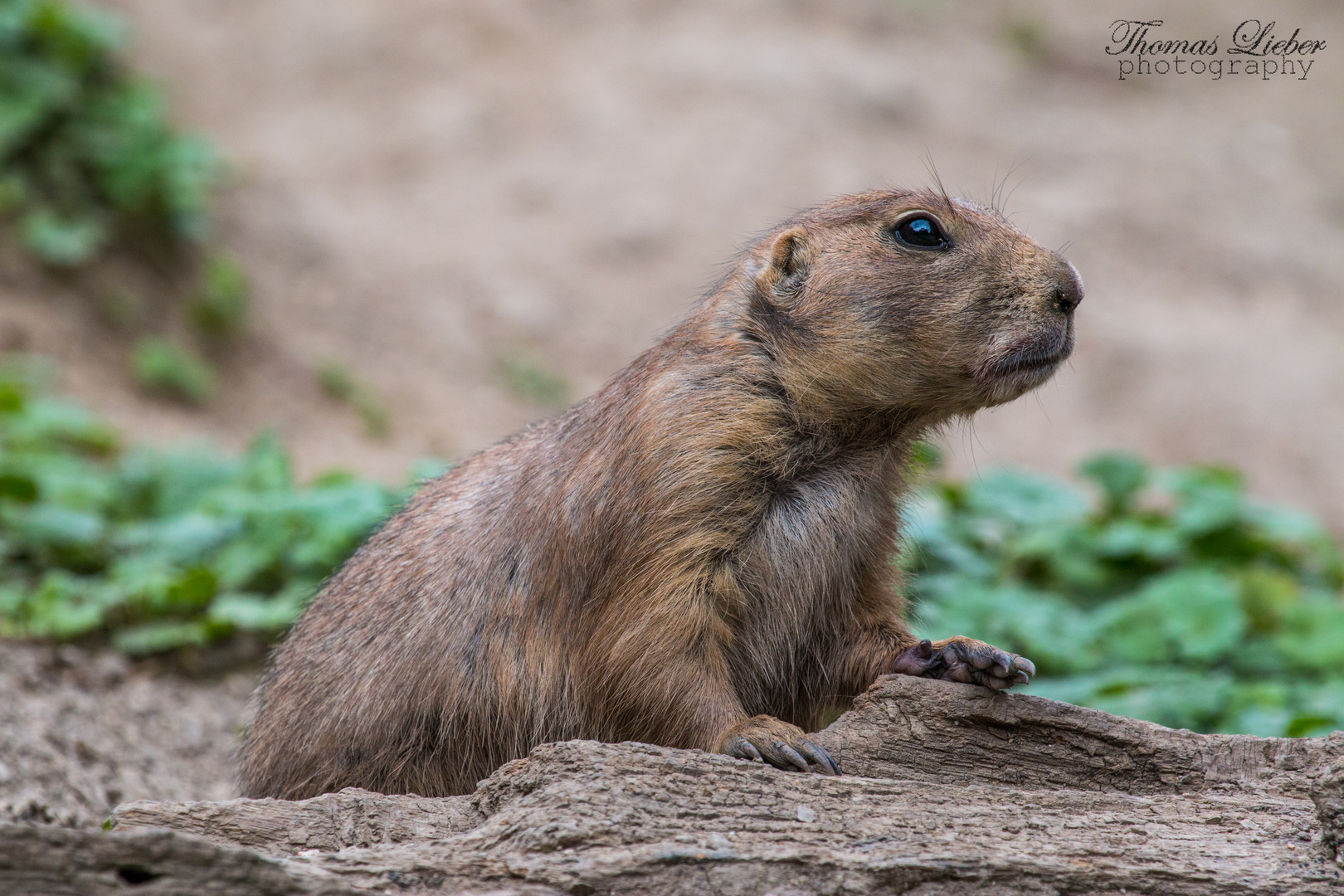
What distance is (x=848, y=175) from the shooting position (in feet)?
65.2

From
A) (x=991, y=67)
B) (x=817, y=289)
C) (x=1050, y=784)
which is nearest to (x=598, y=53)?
(x=991, y=67)

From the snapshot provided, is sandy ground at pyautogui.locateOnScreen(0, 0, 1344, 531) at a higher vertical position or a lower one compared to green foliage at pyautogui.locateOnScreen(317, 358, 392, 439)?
higher

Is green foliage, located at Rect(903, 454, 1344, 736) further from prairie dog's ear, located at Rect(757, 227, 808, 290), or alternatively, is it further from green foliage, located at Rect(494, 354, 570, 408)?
green foliage, located at Rect(494, 354, 570, 408)

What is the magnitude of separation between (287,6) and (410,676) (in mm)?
17114

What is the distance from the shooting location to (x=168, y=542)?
30.3 feet

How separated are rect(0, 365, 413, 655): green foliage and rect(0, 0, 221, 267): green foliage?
466 cm

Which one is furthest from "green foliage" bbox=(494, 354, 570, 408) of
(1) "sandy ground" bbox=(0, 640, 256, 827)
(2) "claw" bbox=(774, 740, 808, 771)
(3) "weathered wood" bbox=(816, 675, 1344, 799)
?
(2) "claw" bbox=(774, 740, 808, 771)

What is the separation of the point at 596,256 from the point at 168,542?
10.7m

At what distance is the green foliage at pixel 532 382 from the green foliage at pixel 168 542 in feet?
20.7

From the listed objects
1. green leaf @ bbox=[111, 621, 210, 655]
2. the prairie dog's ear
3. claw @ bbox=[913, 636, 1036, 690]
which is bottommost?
claw @ bbox=[913, 636, 1036, 690]

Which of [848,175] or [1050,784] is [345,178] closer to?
[848,175]

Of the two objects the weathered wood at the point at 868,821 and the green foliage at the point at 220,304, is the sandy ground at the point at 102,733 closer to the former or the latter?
the weathered wood at the point at 868,821

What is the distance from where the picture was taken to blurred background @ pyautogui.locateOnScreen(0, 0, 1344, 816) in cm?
934

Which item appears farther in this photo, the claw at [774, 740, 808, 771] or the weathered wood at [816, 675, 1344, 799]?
the weathered wood at [816, 675, 1344, 799]
